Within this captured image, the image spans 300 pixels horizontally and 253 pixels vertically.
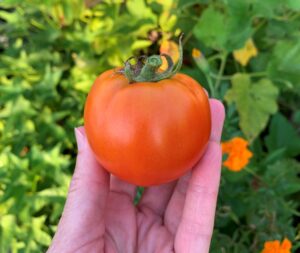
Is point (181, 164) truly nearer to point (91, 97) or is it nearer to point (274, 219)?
point (91, 97)

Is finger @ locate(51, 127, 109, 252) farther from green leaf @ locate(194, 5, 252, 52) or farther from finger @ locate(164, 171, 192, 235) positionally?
green leaf @ locate(194, 5, 252, 52)

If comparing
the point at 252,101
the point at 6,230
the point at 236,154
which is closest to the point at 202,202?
the point at 236,154

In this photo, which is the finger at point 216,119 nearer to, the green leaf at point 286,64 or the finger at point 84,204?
the finger at point 84,204

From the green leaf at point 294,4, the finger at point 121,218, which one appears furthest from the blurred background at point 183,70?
the finger at point 121,218

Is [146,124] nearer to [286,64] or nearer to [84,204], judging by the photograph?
[84,204]

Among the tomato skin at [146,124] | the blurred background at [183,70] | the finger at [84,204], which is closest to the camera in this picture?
the tomato skin at [146,124]

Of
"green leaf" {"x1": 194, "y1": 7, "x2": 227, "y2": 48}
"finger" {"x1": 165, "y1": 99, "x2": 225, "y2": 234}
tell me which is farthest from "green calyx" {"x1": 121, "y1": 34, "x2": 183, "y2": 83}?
"green leaf" {"x1": 194, "y1": 7, "x2": 227, "y2": 48}

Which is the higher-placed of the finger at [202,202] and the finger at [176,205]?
the finger at [202,202]
